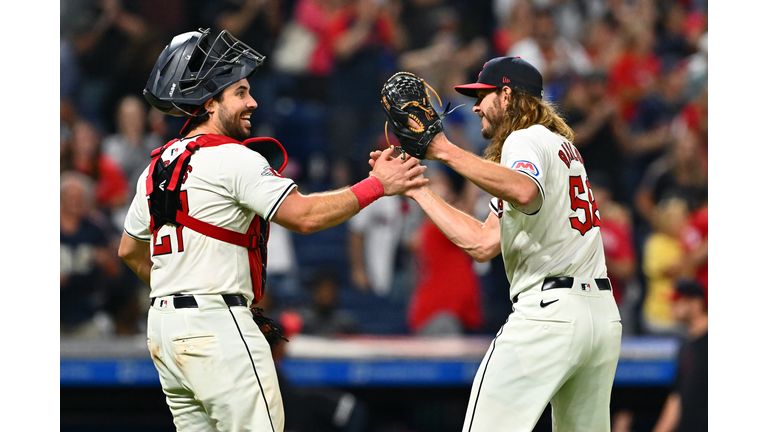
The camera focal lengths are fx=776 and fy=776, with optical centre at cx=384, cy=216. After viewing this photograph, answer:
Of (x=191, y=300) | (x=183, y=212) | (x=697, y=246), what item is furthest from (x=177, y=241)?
(x=697, y=246)

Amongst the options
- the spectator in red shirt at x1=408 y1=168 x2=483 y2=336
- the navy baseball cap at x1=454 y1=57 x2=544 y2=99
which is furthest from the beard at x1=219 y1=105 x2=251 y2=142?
the spectator in red shirt at x1=408 y1=168 x2=483 y2=336

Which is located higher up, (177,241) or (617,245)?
(177,241)

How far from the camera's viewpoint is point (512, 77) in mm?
3750

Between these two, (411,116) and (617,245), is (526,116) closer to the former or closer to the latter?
(411,116)

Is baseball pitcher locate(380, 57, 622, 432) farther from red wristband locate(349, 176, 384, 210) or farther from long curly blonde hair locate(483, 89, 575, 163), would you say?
red wristband locate(349, 176, 384, 210)

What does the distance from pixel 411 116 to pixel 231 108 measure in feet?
2.62

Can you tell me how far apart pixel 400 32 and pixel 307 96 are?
1.48 meters

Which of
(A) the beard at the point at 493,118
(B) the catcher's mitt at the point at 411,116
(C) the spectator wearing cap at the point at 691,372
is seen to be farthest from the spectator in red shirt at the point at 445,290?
(B) the catcher's mitt at the point at 411,116

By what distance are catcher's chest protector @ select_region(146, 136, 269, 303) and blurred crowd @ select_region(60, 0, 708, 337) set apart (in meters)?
4.13

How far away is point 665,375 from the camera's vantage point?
21.4 feet

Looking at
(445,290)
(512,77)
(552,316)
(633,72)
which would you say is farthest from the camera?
(633,72)

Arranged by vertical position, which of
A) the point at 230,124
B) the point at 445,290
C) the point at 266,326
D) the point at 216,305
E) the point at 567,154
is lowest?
the point at 445,290

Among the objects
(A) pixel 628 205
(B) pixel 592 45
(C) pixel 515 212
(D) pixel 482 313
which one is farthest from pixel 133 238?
(B) pixel 592 45

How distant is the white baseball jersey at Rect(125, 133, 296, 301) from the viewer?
319 centimetres
